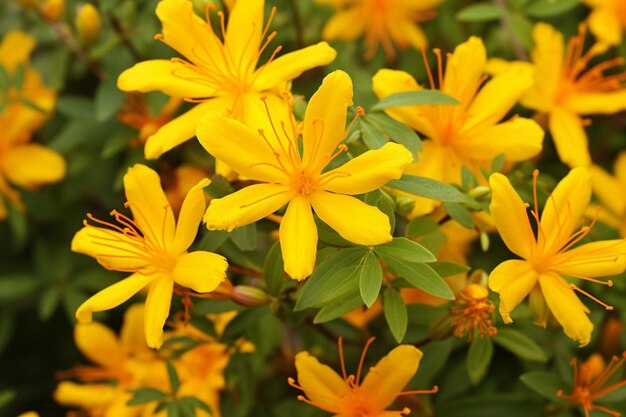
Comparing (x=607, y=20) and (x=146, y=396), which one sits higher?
(x=607, y=20)

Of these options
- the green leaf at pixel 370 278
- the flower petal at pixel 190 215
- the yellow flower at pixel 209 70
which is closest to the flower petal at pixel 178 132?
the yellow flower at pixel 209 70

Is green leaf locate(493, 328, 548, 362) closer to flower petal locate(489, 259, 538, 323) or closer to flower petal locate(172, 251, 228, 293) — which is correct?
flower petal locate(489, 259, 538, 323)

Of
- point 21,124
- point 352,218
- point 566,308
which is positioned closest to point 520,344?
point 566,308

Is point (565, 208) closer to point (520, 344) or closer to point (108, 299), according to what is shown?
point (520, 344)

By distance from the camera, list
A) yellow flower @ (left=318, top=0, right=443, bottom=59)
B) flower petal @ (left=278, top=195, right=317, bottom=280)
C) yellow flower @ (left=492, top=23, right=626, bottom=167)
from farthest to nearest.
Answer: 1. yellow flower @ (left=318, top=0, right=443, bottom=59)
2. yellow flower @ (left=492, top=23, right=626, bottom=167)
3. flower petal @ (left=278, top=195, right=317, bottom=280)

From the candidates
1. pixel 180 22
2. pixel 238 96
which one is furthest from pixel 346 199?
pixel 180 22

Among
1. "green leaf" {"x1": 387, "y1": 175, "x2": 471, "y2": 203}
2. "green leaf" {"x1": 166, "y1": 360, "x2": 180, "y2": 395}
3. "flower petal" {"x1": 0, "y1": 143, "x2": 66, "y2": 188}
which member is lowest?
"green leaf" {"x1": 166, "y1": 360, "x2": 180, "y2": 395}

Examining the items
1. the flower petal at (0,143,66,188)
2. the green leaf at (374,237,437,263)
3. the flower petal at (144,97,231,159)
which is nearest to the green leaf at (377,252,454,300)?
the green leaf at (374,237,437,263)
